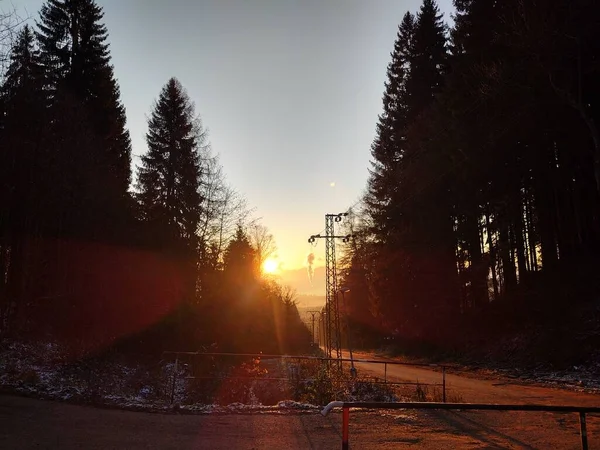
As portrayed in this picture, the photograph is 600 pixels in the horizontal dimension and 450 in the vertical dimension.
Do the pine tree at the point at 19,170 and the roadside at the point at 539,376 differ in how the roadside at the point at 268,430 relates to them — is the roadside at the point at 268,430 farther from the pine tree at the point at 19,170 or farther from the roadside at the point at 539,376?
the pine tree at the point at 19,170

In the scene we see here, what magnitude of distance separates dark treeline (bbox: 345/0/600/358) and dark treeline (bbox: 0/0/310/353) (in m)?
13.0

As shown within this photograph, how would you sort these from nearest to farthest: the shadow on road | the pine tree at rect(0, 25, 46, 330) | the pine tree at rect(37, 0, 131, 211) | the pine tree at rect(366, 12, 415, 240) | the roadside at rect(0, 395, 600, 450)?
the roadside at rect(0, 395, 600, 450) < the shadow on road < the pine tree at rect(0, 25, 46, 330) < the pine tree at rect(37, 0, 131, 211) < the pine tree at rect(366, 12, 415, 240)

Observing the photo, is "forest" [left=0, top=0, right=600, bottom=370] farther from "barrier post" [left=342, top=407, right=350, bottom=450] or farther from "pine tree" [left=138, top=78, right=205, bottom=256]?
"barrier post" [left=342, top=407, right=350, bottom=450]

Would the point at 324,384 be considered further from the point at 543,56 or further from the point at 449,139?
the point at 449,139

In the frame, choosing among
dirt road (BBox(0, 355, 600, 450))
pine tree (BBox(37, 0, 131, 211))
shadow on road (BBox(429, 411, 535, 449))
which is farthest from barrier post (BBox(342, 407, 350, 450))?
pine tree (BBox(37, 0, 131, 211))

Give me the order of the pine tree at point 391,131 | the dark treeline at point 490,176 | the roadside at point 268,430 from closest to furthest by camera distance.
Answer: the roadside at point 268,430 < the dark treeline at point 490,176 < the pine tree at point 391,131

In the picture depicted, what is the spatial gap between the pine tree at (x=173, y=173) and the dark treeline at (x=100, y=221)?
0.29 ft

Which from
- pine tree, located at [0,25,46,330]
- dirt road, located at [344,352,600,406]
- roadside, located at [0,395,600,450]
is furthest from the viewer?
pine tree, located at [0,25,46,330]

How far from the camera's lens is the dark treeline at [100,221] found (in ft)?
60.4

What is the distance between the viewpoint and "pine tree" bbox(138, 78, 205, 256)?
33.6 metres

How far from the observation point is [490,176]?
1053 inches

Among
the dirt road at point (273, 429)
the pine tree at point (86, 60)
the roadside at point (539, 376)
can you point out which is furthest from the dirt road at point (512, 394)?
the pine tree at point (86, 60)

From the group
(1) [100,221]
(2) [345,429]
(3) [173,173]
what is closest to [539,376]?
(2) [345,429]

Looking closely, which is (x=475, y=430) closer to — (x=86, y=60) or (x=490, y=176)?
(x=490, y=176)
